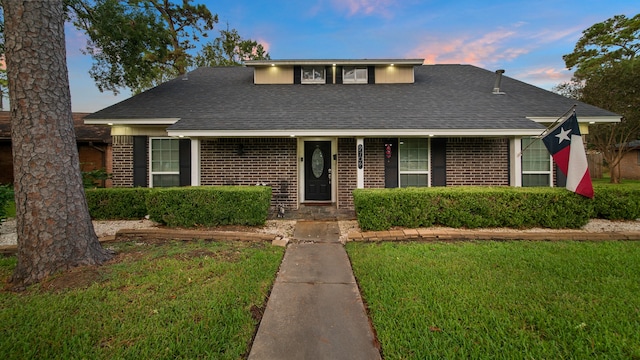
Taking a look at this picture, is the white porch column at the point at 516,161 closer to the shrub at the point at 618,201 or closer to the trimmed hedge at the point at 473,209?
the shrub at the point at 618,201

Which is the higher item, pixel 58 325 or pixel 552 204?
pixel 552 204

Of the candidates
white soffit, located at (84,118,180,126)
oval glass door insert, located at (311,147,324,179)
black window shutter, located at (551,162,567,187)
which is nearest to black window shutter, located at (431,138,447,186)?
black window shutter, located at (551,162,567,187)

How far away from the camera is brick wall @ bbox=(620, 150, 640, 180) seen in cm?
2225

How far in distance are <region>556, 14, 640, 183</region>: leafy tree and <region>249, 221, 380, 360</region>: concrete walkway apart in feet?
64.9

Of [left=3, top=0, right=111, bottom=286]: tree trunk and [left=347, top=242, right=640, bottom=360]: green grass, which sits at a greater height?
[left=3, top=0, right=111, bottom=286]: tree trunk

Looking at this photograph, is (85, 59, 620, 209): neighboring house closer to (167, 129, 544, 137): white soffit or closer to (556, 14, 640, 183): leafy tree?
(167, 129, 544, 137): white soffit

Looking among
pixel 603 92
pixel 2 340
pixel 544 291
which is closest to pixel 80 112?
pixel 2 340

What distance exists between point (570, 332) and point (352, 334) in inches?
73.3

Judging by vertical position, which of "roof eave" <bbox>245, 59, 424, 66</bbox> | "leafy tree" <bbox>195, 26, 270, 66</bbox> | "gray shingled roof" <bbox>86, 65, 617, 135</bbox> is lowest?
"gray shingled roof" <bbox>86, 65, 617, 135</bbox>

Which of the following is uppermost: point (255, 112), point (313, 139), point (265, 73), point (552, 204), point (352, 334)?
point (265, 73)

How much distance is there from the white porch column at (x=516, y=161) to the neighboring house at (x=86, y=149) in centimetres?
1684

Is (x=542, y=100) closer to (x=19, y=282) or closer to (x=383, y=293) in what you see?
(x=383, y=293)

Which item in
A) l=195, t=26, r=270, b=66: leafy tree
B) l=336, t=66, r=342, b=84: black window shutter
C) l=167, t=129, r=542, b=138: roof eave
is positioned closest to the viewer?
l=167, t=129, r=542, b=138: roof eave

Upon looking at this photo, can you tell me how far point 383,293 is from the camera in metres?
3.11
